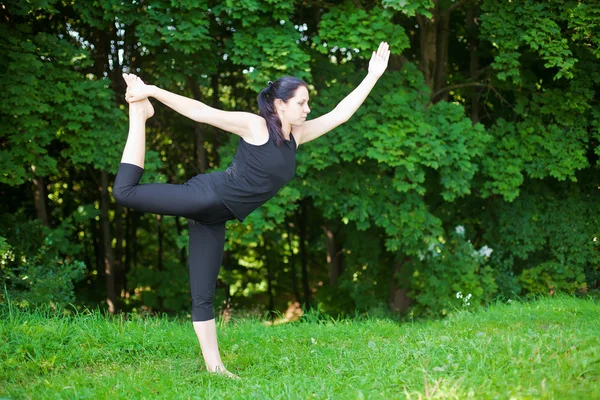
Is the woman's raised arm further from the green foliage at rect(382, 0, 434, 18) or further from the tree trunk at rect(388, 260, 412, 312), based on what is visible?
the tree trunk at rect(388, 260, 412, 312)

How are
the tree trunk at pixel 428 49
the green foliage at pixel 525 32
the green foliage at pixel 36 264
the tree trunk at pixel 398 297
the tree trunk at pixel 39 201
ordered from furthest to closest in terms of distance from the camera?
the tree trunk at pixel 398 297 → the tree trunk at pixel 428 49 → the tree trunk at pixel 39 201 → the green foliage at pixel 525 32 → the green foliage at pixel 36 264

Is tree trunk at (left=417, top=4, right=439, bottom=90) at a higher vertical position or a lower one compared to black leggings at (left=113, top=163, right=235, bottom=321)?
higher

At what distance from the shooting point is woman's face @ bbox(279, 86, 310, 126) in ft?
13.6

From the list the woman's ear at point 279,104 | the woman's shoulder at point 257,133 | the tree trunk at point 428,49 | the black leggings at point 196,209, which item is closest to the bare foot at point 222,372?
the black leggings at point 196,209

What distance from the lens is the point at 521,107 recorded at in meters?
9.57

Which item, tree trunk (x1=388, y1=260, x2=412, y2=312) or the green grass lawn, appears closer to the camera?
the green grass lawn

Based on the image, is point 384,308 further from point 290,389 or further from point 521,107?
point 290,389

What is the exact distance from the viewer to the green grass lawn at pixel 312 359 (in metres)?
3.44

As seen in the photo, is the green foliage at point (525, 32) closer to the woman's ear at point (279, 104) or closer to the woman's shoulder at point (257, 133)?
the woman's ear at point (279, 104)

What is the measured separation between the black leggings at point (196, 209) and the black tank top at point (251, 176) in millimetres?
69

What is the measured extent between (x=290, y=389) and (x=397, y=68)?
703 cm

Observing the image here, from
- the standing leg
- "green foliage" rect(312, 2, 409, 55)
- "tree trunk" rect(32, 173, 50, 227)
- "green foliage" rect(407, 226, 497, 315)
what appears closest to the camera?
the standing leg

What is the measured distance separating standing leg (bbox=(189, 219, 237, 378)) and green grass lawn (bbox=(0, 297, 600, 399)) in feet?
0.53

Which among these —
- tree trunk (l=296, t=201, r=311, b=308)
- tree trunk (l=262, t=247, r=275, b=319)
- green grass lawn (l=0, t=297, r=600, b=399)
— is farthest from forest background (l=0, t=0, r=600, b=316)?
tree trunk (l=262, t=247, r=275, b=319)
